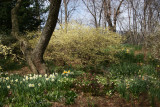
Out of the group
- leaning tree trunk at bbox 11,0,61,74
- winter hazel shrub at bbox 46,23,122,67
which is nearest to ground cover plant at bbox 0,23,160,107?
winter hazel shrub at bbox 46,23,122,67

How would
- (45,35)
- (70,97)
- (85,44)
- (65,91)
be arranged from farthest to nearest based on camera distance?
(85,44) < (45,35) < (65,91) < (70,97)

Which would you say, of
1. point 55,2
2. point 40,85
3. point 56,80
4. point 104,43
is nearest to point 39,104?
point 40,85

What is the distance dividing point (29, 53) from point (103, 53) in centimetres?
305

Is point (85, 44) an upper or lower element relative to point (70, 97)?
upper

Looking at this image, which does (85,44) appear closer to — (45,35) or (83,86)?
(45,35)

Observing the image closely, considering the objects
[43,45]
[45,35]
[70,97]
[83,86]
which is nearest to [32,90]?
[70,97]

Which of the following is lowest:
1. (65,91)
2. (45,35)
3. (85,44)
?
(65,91)

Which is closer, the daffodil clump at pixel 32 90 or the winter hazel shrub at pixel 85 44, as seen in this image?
the daffodil clump at pixel 32 90

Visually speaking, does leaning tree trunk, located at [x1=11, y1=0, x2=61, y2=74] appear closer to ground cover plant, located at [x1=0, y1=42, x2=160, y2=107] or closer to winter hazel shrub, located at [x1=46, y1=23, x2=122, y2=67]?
ground cover plant, located at [x1=0, y1=42, x2=160, y2=107]

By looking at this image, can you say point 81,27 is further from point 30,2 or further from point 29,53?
point 30,2

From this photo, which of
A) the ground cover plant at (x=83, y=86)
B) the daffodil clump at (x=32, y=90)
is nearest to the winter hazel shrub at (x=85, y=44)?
the ground cover plant at (x=83, y=86)

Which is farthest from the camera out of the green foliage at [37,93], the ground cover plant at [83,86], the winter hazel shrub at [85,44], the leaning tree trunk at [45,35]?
the winter hazel shrub at [85,44]

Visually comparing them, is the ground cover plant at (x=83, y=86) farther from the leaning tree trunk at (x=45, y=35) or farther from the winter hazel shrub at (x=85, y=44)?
the leaning tree trunk at (x=45, y=35)

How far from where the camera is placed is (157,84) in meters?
3.70
